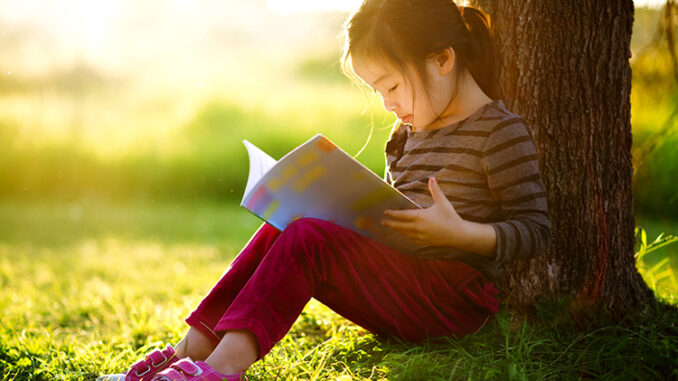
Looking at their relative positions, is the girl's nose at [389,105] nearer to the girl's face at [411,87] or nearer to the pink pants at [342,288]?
the girl's face at [411,87]

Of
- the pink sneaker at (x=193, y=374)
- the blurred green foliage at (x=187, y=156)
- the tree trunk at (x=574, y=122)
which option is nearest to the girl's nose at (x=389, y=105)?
the tree trunk at (x=574, y=122)

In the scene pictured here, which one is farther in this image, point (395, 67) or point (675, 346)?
point (675, 346)

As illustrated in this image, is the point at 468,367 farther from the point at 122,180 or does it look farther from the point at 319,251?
the point at 122,180

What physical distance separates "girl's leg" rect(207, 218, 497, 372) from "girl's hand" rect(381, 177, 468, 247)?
0.56ft

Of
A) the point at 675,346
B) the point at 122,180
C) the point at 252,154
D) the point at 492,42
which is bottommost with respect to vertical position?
the point at 122,180

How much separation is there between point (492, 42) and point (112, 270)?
3.62 metres

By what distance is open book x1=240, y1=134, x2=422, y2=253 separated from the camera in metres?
1.55

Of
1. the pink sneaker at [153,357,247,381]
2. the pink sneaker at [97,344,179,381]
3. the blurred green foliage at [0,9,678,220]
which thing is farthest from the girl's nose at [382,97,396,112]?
the blurred green foliage at [0,9,678,220]

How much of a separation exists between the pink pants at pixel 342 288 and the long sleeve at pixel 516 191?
0.20 m

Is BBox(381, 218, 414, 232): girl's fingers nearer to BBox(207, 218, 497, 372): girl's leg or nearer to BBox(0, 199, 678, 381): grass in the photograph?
BBox(207, 218, 497, 372): girl's leg

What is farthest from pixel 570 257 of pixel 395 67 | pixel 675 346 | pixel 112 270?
pixel 112 270

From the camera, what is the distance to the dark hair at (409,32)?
70.6 inches

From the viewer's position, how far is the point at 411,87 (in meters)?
1.82

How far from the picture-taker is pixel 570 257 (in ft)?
7.07
